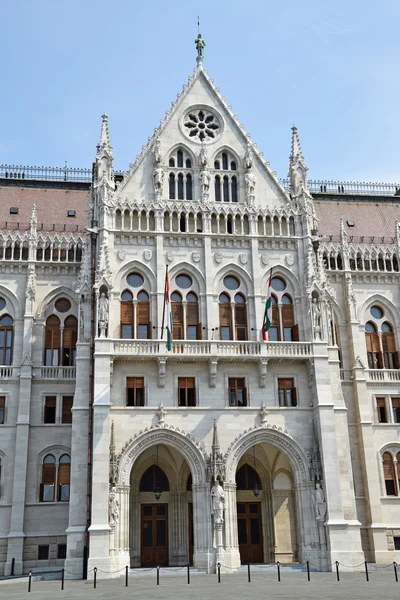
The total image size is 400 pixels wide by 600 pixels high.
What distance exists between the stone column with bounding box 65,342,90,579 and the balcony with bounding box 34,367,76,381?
4026 millimetres

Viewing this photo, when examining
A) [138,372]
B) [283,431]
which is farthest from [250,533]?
[138,372]

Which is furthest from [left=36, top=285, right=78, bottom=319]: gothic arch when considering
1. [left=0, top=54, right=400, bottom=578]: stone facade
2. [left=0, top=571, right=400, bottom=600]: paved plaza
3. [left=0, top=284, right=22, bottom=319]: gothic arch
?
[left=0, top=571, right=400, bottom=600]: paved plaza

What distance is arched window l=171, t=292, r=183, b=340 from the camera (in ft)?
132

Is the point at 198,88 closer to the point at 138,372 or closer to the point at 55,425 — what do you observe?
the point at 138,372

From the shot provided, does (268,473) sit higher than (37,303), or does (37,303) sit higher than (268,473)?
(37,303)


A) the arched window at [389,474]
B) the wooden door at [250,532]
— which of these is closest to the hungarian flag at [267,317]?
the wooden door at [250,532]

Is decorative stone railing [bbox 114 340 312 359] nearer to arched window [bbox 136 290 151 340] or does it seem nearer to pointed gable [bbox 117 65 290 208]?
arched window [bbox 136 290 151 340]

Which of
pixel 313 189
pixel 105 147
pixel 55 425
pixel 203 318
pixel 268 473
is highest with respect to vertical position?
pixel 313 189

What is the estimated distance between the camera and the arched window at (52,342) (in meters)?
43.3

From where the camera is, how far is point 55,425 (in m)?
41.9

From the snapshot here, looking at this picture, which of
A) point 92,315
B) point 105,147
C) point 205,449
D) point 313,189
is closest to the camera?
point 205,449

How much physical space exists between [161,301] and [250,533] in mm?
14807

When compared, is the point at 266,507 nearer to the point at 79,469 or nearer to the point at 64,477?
the point at 79,469

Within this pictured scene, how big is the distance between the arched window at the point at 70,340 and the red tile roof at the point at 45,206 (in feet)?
24.5
